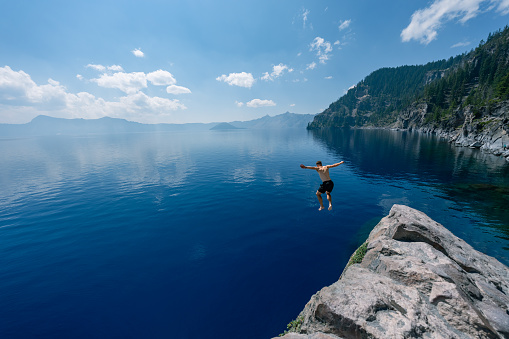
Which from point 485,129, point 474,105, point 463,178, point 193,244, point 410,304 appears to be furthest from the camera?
point 474,105

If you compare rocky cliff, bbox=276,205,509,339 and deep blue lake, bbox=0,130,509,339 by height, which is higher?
rocky cliff, bbox=276,205,509,339

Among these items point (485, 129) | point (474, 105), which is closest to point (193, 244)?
point (485, 129)

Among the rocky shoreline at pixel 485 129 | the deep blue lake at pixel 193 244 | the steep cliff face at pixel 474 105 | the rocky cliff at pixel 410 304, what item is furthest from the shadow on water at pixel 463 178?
the steep cliff face at pixel 474 105

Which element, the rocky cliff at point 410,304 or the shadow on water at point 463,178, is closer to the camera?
the rocky cliff at point 410,304

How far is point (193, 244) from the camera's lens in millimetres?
20938

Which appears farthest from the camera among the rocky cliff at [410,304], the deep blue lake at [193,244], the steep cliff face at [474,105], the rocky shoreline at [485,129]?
the steep cliff face at [474,105]

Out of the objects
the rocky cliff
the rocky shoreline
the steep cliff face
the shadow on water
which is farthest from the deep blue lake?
the steep cliff face

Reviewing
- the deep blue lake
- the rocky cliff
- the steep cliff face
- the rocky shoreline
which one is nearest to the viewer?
the rocky cliff

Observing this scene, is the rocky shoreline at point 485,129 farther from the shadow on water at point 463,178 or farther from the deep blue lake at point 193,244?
the deep blue lake at point 193,244

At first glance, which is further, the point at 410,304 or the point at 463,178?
the point at 463,178

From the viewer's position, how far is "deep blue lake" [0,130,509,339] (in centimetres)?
1369

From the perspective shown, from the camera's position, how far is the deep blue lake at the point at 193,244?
13.7 m

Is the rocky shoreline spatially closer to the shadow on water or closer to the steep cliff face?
the steep cliff face

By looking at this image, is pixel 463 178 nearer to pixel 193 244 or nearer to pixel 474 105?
pixel 193 244
